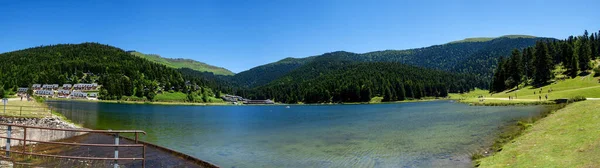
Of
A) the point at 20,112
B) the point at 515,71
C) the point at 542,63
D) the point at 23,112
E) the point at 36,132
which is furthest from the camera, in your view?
the point at 515,71

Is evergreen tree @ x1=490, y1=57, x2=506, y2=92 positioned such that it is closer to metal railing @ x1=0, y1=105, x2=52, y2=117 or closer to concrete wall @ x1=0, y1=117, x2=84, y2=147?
concrete wall @ x1=0, y1=117, x2=84, y2=147

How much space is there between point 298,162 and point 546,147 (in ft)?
49.3

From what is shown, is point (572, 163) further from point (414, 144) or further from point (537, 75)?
point (537, 75)

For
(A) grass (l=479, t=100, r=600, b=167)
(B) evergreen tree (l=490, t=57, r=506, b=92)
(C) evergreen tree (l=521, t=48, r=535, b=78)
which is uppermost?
(C) evergreen tree (l=521, t=48, r=535, b=78)

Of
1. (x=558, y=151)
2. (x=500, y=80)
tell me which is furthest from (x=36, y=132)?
(x=500, y=80)

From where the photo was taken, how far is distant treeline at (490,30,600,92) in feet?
376

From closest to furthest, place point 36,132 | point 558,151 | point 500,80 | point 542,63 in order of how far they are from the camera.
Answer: point 558,151
point 36,132
point 542,63
point 500,80

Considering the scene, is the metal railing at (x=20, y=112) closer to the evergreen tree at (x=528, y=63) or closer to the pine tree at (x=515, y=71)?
the pine tree at (x=515, y=71)

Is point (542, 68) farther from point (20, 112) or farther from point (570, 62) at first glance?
point (20, 112)

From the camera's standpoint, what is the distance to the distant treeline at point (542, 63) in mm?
114625

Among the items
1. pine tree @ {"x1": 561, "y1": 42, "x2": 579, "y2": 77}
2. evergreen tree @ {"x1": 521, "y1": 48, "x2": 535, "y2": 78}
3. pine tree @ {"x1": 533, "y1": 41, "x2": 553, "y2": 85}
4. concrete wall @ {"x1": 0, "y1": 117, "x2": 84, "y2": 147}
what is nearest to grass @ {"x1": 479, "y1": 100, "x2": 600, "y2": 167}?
concrete wall @ {"x1": 0, "y1": 117, "x2": 84, "y2": 147}

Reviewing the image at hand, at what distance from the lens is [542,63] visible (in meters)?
117

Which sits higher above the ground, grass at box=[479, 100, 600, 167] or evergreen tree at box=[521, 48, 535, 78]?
evergreen tree at box=[521, 48, 535, 78]

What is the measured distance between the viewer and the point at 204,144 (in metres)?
34.3
